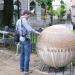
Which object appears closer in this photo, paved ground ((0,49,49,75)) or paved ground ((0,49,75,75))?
paved ground ((0,49,75,75))

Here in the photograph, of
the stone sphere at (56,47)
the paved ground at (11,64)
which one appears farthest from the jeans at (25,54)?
the stone sphere at (56,47)

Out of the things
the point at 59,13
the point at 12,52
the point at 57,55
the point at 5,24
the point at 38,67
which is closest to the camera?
the point at 57,55

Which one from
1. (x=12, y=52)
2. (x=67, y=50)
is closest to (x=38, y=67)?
(x=67, y=50)

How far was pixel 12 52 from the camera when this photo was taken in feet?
48.7

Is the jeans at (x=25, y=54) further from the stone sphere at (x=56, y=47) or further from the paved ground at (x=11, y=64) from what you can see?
the stone sphere at (x=56, y=47)

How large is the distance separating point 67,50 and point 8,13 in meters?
10.8

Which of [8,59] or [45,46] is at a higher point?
[45,46]

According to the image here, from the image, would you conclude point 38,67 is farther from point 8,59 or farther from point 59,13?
point 59,13

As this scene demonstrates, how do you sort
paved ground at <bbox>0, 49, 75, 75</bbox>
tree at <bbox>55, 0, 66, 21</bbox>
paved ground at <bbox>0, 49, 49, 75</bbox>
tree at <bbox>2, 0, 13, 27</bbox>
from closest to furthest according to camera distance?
paved ground at <bbox>0, 49, 75, 75</bbox> → paved ground at <bbox>0, 49, 49, 75</bbox> → tree at <bbox>2, 0, 13, 27</bbox> → tree at <bbox>55, 0, 66, 21</bbox>

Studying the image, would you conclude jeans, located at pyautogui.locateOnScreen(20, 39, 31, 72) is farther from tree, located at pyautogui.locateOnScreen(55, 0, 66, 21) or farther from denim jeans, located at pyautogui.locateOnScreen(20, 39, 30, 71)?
tree, located at pyautogui.locateOnScreen(55, 0, 66, 21)

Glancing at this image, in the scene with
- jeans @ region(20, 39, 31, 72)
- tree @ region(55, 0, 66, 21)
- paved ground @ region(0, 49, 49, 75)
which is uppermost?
jeans @ region(20, 39, 31, 72)

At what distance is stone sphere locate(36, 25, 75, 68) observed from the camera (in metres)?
10.5

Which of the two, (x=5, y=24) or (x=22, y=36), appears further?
(x=5, y=24)

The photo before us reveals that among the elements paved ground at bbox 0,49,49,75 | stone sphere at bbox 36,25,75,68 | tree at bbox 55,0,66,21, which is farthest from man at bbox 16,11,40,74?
tree at bbox 55,0,66,21
